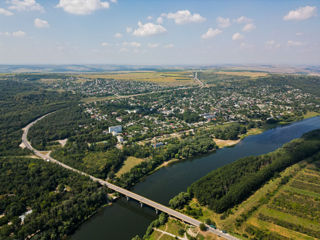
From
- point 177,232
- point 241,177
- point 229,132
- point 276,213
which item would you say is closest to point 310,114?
point 229,132

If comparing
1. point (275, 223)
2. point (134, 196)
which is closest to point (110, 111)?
point (134, 196)

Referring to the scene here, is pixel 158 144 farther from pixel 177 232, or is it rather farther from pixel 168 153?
pixel 177 232

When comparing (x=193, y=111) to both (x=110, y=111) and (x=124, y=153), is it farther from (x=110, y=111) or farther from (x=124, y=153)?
(x=124, y=153)

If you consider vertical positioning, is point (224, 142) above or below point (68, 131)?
below

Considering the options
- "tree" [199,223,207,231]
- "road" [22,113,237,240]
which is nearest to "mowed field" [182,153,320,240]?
"road" [22,113,237,240]

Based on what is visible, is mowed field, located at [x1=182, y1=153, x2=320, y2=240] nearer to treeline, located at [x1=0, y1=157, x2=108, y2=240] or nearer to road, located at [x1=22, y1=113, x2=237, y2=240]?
road, located at [x1=22, y1=113, x2=237, y2=240]
